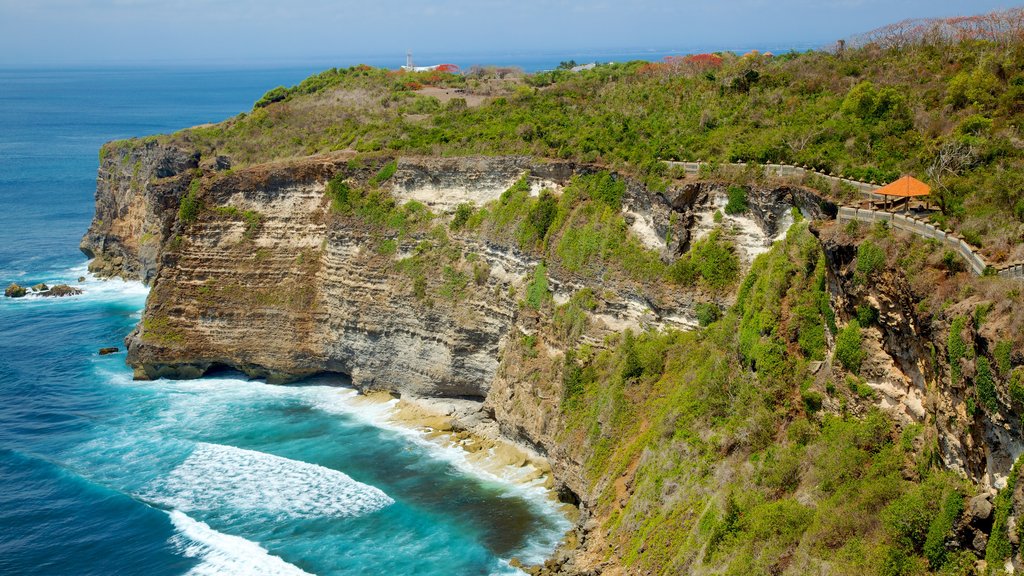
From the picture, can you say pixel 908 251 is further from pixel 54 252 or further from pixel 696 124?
pixel 54 252

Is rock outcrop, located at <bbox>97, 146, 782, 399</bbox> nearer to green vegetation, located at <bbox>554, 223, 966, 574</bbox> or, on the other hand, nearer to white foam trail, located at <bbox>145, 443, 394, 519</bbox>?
green vegetation, located at <bbox>554, 223, 966, 574</bbox>

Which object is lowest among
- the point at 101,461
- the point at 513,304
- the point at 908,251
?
the point at 101,461

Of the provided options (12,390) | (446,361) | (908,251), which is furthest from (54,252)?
(908,251)

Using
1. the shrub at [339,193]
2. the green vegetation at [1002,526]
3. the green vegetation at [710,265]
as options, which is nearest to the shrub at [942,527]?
the green vegetation at [1002,526]

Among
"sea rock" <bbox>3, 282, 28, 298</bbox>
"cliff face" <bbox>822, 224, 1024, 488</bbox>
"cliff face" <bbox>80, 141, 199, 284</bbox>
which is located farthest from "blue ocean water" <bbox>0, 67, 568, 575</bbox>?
"cliff face" <bbox>822, 224, 1024, 488</bbox>

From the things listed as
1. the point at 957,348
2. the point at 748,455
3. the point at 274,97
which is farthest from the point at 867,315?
the point at 274,97
